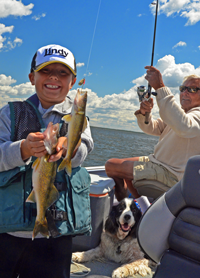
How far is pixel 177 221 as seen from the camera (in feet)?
5.03

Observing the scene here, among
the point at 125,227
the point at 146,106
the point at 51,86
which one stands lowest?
the point at 125,227

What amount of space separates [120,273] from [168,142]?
157cm

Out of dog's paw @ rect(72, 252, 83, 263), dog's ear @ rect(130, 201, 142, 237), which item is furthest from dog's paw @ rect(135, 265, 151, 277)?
dog's paw @ rect(72, 252, 83, 263)

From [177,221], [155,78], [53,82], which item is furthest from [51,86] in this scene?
[155,78]

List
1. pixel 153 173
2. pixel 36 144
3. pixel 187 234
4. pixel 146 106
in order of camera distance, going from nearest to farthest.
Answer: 1. pixel 36 144
2. pixel 187 234
3. pixel 153 173
4. pixel 146 106

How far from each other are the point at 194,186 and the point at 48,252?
3.02 ft

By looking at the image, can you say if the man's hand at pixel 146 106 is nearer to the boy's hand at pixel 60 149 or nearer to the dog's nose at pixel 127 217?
the dog's nose at pixel 127 217

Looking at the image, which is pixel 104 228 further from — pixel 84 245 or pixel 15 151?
pixel 15 151

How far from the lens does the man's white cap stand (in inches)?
61.2

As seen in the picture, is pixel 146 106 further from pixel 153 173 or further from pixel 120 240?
pixel 120 240

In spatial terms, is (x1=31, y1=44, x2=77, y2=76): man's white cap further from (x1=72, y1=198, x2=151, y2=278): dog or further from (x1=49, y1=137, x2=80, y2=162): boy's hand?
(x1=72, y1=198, x2=151, y2=278): dog

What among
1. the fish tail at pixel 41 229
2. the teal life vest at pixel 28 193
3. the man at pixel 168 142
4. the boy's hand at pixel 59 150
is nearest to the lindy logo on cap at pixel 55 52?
the teal life vest at pixel 28 193

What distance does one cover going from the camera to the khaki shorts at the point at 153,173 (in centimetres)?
317

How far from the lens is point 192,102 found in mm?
3436
